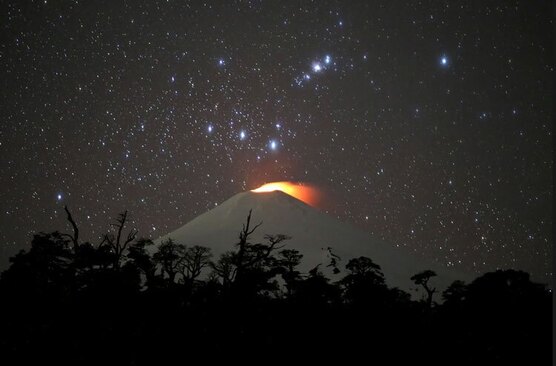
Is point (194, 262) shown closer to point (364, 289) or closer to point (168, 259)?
point (168, 259)

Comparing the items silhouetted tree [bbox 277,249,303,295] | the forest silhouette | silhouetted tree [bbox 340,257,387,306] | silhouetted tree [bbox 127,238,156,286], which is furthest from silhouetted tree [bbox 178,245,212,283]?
silhouetted tree [bbox 340,257,387,306]

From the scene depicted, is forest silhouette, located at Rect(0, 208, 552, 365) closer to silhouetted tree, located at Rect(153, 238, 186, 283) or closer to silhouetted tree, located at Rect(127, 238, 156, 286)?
silhouetted tree, located at Rect(153, 238, 186, 283)

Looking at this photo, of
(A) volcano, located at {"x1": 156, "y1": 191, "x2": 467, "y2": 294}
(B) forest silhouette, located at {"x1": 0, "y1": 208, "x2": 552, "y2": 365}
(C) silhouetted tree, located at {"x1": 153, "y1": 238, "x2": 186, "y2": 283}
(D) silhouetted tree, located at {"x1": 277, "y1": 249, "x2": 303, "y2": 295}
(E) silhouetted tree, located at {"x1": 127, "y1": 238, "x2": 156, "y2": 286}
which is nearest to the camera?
(B) forest silhouette, located at {"x1": 0, "y1": 208, "x2": 552, "y2": 365}

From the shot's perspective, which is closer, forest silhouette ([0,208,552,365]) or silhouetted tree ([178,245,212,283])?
forest silhouette ([0,208,552,365])

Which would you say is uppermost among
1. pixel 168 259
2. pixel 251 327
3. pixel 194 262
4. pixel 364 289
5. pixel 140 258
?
pixel 194 262

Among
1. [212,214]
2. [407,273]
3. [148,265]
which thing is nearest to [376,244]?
[407,273]

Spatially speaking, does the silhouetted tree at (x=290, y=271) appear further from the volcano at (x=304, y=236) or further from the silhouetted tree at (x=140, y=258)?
the volcano at (x=304, y=236)

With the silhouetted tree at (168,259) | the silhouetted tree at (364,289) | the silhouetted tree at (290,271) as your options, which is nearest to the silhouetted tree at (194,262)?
the silhouetted tree at (168,259)

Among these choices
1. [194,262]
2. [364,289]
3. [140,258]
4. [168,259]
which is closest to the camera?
[364,289]

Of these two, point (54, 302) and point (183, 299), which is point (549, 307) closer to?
point (183, 299)

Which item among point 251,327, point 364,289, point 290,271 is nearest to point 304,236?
point 290,271
